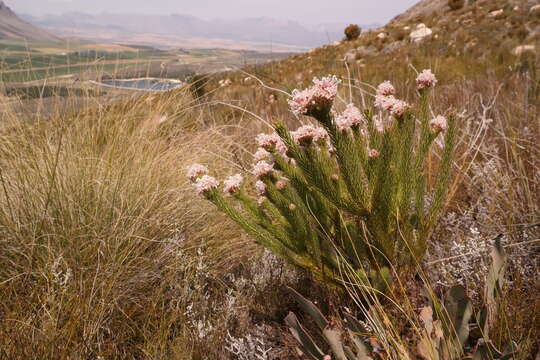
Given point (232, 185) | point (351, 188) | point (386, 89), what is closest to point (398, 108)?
point (386, 89)

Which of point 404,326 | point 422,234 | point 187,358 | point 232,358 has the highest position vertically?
point 422,234

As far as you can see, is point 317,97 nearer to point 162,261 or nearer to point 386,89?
point 386,89

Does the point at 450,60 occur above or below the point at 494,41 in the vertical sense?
below

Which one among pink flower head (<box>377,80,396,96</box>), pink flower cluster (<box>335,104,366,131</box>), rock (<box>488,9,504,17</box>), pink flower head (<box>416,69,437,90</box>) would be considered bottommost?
pink flower cluster (<box>335,104,366,131</box>)

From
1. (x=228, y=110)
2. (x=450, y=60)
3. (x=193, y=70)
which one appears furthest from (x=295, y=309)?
(x=450, y=60)

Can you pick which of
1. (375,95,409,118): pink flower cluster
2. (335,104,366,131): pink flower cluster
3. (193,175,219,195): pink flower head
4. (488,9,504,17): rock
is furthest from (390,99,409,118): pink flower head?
(488,9,504,17): rock

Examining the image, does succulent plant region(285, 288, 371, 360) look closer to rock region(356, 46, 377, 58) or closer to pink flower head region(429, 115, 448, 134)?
pink flower head region(429, 115, 448, 134)

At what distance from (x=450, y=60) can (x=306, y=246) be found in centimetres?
717

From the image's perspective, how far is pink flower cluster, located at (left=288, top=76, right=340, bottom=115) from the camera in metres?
1.04

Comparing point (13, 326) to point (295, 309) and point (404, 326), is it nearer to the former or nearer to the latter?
point (295, 309)

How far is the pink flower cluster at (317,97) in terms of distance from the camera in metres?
1.04

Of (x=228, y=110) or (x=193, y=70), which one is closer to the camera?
(x=193, y=70)

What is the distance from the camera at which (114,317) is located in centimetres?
164

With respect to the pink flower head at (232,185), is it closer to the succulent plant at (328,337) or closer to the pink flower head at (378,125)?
the succulent plant at (328,337)
